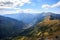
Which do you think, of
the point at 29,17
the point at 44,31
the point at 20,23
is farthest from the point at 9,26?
the point at 44,31

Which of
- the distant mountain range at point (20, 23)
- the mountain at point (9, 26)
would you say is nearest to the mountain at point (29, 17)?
the distant mountain range at point (20, 23)

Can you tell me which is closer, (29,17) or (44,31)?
(44,31)

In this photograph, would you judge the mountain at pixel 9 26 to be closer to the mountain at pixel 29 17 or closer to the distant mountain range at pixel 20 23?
→ the distant mountain range at pixel 20 23

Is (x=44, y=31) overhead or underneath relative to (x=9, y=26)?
underneath

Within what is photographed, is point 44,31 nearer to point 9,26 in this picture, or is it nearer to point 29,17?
point 29,17

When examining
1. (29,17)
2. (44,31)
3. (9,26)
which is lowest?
(44,31)

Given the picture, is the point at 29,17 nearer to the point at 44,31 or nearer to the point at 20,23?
the point at 20,23

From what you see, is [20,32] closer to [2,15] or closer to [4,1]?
[2,15]
